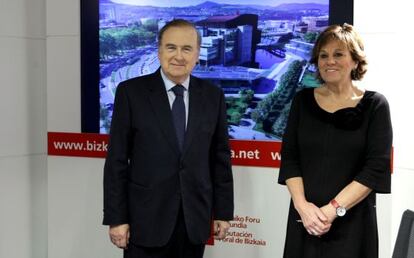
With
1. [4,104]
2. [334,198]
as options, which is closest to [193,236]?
[334,198]

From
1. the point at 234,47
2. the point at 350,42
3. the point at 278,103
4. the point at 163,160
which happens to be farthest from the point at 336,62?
the point at 234,47

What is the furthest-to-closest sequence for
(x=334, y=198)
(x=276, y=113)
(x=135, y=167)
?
(x=276, y=113)
(x=135, y=167)
(x=334, y=198)

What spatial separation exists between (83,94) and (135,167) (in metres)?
1.45

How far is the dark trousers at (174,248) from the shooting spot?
234 cm

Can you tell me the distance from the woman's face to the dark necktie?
645 millimetres

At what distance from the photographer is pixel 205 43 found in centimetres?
333

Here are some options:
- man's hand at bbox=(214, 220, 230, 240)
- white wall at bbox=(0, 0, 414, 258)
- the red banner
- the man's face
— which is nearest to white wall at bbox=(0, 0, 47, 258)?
white wall at bbox=(0, 0, 414, 258)

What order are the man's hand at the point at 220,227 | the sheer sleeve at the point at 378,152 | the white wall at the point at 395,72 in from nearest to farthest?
the sheer sleeve at the point at 378,152 < the man's hand at the point at 220,227 < the white wall at the point at 395,72

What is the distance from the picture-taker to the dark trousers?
2.34 meters

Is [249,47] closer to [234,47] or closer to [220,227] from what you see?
[234,47]

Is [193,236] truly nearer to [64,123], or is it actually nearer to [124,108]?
[124,108]

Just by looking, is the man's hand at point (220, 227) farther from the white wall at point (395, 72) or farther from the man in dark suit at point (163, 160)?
the white wall at point (395, 72)

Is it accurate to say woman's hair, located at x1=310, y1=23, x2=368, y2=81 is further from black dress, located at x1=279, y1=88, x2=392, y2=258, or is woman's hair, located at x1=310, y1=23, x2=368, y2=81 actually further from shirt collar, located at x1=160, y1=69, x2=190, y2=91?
shirt collar, located at x1=160, y1=69, x2=190, y2=91

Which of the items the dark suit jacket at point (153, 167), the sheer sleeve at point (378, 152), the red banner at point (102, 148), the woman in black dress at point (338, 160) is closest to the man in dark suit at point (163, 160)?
the dark suit jacket at point (153, 167)
